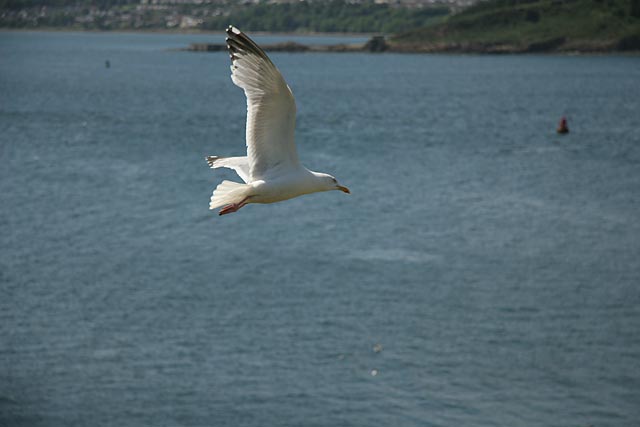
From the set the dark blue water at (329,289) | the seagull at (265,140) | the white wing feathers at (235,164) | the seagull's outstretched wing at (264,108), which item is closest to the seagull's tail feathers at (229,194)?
the seagull at (265,140)

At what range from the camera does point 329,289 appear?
50156 millimetres

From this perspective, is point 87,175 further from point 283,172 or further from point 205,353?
point 283,172

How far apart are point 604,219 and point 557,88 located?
90.9m

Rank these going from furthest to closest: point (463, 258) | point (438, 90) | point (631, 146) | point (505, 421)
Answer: point (438, 90) → point (631, 146) → point (463, 258) → point (505, 421)

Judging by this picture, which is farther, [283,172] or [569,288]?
[569,288]

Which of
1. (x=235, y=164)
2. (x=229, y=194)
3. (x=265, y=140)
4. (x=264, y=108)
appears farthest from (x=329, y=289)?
(x=264, y=108)

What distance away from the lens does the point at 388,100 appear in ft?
435

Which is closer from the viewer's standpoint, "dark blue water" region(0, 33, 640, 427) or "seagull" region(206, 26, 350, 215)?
"seagull" region(206, 26, 350, 215)

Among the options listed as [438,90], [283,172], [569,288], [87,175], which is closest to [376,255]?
[569,288]

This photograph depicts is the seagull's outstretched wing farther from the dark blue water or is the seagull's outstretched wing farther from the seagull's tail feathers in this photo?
the dark blue water

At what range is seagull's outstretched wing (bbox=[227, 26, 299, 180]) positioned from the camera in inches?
477

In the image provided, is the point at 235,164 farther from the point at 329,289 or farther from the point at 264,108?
the point at 329,289

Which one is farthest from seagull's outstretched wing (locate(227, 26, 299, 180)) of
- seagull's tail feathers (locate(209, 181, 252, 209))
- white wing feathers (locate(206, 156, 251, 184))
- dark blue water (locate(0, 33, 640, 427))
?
dark blue water (locate(0, 33, 640, 427))

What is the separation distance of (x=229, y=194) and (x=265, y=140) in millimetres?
896
